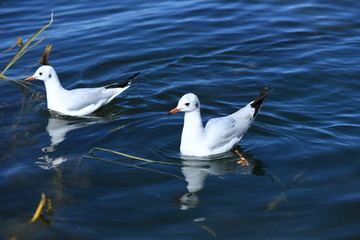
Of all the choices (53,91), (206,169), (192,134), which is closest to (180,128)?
(192,134)

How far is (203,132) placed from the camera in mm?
9016

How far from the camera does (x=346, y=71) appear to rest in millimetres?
11945

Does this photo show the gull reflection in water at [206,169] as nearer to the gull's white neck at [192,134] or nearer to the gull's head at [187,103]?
the gull's white neck at [192,134]

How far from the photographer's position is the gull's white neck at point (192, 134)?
29.0 ft

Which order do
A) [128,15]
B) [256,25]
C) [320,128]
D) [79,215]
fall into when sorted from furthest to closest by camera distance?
[128,15] < [256,25] < [320,128] < [79,215]

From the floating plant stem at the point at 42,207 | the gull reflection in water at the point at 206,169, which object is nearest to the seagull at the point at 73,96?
the gull reflection in water at the point at 206,169

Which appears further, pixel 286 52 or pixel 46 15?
pixel 46 15

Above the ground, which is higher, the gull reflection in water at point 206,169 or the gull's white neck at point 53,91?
the gull's white neck at point 53,91

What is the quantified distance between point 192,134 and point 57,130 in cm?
282

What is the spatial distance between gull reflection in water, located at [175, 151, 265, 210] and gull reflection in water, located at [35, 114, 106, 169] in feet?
6.76

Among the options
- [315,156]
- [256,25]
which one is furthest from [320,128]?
[256,25]

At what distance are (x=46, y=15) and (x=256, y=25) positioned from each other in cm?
626

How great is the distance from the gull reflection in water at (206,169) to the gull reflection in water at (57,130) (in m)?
2.06

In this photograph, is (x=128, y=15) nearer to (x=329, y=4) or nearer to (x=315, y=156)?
(x=329, y=4)
